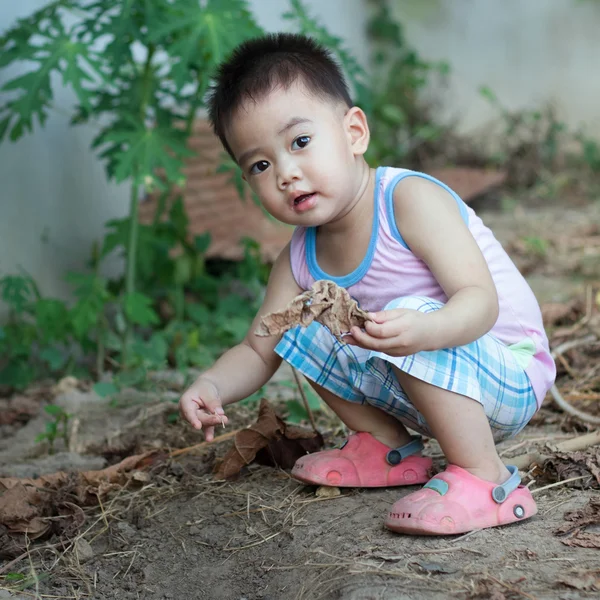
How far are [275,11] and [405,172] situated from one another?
4.39 m

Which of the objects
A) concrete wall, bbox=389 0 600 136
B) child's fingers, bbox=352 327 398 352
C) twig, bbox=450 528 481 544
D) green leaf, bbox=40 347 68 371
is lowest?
twig, bbox=450 528 481 544

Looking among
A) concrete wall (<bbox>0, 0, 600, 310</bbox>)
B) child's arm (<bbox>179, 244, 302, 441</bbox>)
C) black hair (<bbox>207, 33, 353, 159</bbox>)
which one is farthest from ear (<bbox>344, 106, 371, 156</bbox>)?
concrete wall (<bbox>0, 0, 600, 310</bbox>)

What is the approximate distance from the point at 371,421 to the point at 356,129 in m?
0.68

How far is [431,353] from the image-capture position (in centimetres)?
174

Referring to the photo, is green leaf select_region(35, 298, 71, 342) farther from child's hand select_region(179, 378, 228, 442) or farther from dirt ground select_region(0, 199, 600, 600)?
child's hand select_region(179, 378, 228, 442)

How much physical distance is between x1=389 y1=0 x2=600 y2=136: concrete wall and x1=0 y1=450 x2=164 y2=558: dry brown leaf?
6.25 m

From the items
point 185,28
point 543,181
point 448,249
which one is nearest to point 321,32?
point 185,28

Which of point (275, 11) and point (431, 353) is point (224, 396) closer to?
point (431, 353)

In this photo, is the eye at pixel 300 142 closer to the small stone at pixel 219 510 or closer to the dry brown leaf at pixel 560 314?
the small stone at pixel 219 510

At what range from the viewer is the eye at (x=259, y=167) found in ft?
6.07

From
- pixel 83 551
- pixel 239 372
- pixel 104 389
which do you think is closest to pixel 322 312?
pixel 239 372

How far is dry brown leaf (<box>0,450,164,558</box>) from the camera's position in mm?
1992

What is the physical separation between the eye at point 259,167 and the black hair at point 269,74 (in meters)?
0.11

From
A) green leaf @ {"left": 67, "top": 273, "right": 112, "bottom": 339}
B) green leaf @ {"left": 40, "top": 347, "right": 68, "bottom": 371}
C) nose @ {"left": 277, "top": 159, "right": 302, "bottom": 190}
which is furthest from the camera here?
green leaf @ {"left": 40, "top": 347, "right": 68, "bottom": 371}
